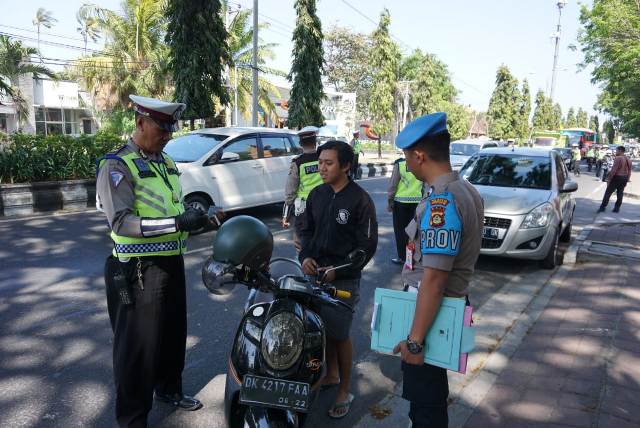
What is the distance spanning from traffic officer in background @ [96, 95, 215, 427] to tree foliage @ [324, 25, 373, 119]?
161 ft

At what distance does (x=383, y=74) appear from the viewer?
115 ft

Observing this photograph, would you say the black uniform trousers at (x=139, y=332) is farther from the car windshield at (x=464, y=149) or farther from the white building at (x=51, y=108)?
the white building at (x=51, y=108)

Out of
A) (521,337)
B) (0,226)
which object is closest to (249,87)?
(0,226)

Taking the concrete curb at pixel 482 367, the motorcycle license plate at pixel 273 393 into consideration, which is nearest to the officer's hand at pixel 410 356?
the motorcycle license plate at pixel 273 393

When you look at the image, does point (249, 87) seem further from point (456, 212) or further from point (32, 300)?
point (456, 212)

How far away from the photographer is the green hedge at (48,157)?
10297mm

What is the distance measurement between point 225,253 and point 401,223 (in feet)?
15.9

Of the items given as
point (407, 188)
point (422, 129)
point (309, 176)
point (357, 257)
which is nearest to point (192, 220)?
point (357, 257)

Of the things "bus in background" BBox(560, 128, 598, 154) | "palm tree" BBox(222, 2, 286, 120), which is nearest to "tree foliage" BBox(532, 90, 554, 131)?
"bus in background" BBox(560, 128, 598, 154)

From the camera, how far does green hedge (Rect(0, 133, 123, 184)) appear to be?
10.3 meters

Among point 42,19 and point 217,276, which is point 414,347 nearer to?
point 217,276

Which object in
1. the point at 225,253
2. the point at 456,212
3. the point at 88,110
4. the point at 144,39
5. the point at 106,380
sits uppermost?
the point at 144,39

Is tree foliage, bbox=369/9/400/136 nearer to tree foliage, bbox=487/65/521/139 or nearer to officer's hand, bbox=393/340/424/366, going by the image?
tree foliage, bbox=487/65/521/139

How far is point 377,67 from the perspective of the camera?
117 ft
